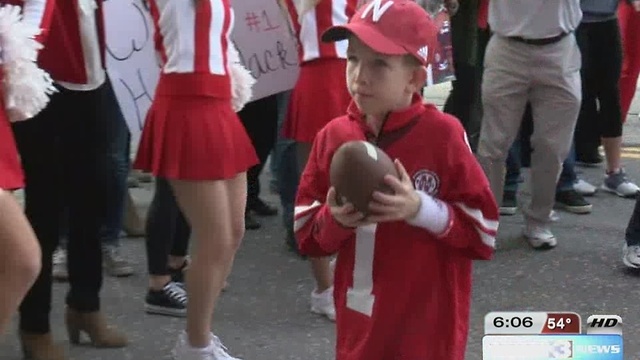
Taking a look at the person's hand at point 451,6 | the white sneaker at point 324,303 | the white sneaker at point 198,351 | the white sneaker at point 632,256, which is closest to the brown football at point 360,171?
the white sneaker at point 198,351

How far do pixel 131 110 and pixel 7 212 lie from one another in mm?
1530

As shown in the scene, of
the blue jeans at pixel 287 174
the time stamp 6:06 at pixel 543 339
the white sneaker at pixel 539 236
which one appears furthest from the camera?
the white sneaker at pixel 539 236

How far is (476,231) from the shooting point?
2.05 meters

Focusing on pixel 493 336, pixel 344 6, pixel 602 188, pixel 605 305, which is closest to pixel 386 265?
pixel 493 336

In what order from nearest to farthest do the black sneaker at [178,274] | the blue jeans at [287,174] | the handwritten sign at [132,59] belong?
the black sneaker at [178,274], the handwritten sign at [132,59], the blue jeans at [287,174]

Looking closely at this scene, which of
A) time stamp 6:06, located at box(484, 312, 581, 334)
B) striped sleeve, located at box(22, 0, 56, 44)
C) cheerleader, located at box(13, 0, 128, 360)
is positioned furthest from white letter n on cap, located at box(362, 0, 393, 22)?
cheerleader, located at box(13, 0, 128, 360)

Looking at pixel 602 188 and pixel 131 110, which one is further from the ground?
pixel 131 110

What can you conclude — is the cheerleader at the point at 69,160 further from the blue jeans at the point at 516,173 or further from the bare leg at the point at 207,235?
the blue jeans at the point at 516,173

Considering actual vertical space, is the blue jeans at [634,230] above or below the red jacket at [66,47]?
below

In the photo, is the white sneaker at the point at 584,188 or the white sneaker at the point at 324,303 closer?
the white sneaker at the point at 324,303

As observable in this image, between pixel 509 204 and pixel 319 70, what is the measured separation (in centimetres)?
177

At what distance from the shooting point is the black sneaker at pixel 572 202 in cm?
516

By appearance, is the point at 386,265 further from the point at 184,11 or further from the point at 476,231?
the point at 184,11

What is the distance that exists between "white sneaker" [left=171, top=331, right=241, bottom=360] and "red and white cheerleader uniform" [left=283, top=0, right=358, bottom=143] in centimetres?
85
